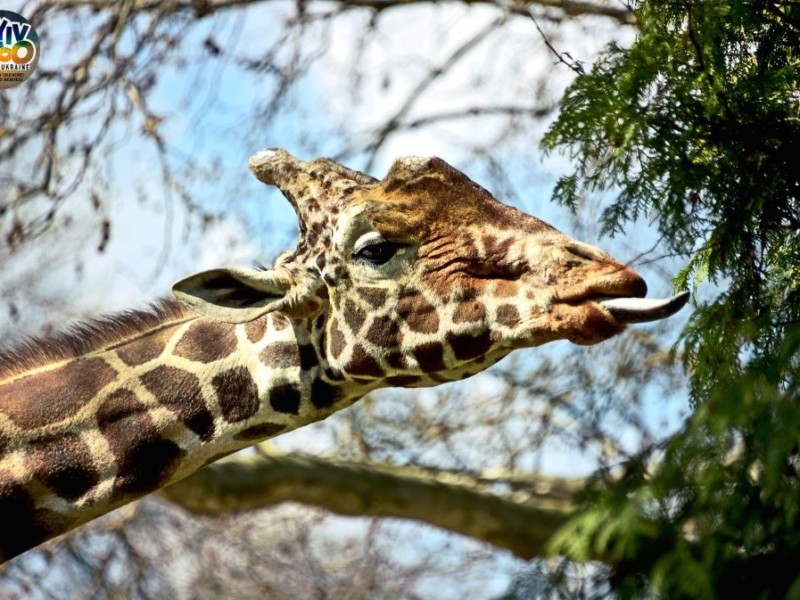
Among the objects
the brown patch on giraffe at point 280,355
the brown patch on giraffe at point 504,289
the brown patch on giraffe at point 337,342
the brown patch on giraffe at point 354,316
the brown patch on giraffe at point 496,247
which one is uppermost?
Answer: the brown patch on giraffe at point 496,247

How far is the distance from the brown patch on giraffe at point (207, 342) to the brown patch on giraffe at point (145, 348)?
0.10 metres

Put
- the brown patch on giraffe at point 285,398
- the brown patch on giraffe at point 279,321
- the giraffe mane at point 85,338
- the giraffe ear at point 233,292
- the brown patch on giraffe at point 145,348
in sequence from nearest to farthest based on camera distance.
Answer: the giraffe ear at point 233,292, the brown patch on giraffe at point 285,398, the brown patch on giraffe at point 279,321, the brown patch on giraffe at point 145,348, the giraffe mane at point 85,338

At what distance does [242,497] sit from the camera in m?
10.4

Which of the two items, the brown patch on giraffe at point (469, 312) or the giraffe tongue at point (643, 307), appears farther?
the brown patch on giraffe at point (469, 312)

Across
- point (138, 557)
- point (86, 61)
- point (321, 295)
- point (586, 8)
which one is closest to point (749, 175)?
point (321, 295)

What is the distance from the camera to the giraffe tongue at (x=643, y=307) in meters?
4.67

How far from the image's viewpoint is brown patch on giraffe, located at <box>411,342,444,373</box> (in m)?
5.41

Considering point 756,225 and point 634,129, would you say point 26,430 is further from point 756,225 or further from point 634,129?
point 756,225

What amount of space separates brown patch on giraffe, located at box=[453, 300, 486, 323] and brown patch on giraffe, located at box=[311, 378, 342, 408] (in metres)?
0.67

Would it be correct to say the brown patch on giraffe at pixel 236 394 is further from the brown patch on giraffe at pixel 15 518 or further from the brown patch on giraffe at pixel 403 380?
the brown patch on giraffe at pixel 15 518

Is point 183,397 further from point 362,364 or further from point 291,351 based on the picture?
point 362,364

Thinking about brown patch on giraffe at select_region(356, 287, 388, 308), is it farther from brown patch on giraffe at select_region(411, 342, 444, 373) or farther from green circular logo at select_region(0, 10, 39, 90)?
green circular logo at select_region(0, 10, 39, 90)

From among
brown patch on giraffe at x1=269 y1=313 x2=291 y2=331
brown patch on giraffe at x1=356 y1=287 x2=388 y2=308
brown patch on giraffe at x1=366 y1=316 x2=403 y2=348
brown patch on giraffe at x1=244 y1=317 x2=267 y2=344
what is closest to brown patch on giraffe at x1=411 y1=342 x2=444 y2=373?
brown patch on giraffe at x1=366 y1=316 x2=403 y2=348

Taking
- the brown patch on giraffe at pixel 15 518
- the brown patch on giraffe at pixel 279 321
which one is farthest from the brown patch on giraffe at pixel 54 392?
the brown patch on giraffe at pixel 279 321
